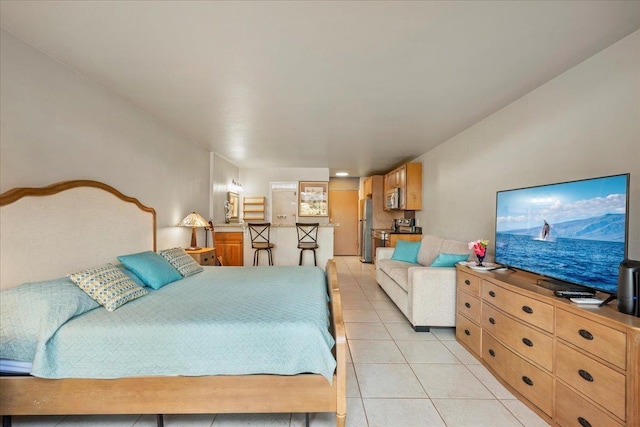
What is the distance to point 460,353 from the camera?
8.39ft

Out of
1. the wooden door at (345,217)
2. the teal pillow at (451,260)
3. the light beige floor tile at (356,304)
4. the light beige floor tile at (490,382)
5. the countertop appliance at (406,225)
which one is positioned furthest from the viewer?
the wooden door at (345,217)

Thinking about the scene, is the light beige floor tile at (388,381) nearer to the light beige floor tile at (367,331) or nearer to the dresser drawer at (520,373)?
the light beige floor tile at (367,331)

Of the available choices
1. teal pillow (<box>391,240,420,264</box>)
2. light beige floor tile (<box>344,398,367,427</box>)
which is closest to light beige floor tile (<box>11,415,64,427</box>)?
light beige floor tile (<box>344,398,367,427</box>)

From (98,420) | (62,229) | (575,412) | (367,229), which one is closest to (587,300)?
(575,412)

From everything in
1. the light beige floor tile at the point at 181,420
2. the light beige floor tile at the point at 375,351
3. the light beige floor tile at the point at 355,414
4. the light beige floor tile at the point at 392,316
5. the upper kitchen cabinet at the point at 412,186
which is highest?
the upper kitchen cabinet at the point at 412,186

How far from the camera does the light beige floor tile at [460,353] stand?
7.92 feet

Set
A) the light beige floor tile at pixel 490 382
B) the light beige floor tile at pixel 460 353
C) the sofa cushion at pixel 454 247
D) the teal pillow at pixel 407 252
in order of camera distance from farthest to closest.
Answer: the teal pillow at pixel 407 252
the sofa cushion at pixel 454 247
the light beige floor tile at pixel 460 353
the light beige floor tile at pixel 490 382

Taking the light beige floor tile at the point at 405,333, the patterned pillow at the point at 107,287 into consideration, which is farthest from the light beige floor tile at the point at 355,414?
the patterned pillow at the point at 107,287

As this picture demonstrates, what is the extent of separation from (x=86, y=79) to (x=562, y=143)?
13.7 feet

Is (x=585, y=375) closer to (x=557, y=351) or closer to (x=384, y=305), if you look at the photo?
(x=557, y=351)

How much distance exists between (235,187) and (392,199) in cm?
385

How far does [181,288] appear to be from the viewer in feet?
7.94

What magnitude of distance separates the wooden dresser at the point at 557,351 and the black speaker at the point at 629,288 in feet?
0.17

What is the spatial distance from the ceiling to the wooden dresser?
171cm
